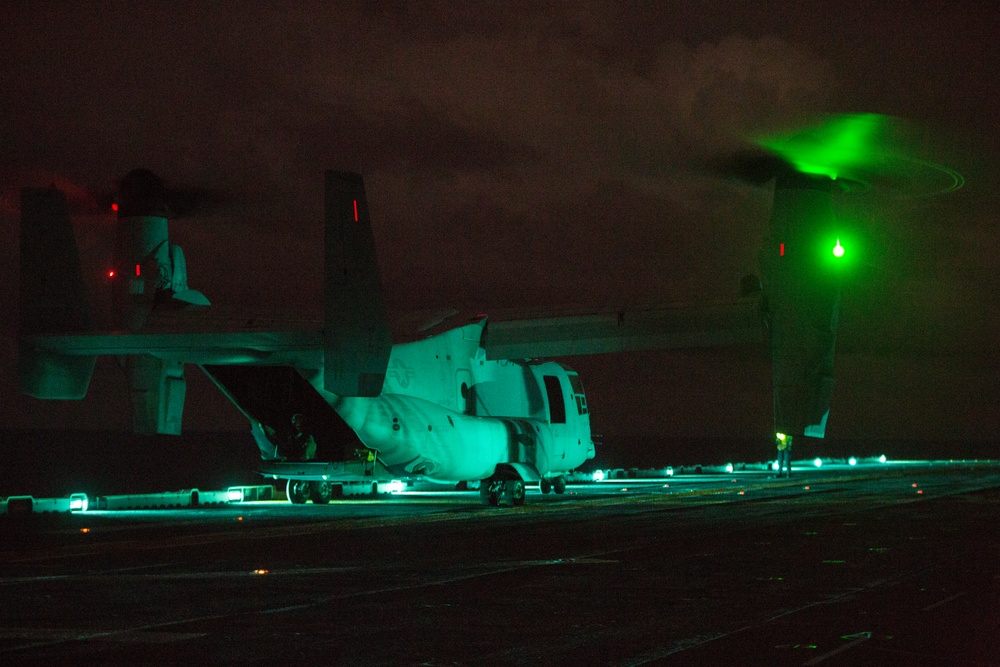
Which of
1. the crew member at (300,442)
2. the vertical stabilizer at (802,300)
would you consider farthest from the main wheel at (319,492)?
the vertical stabilizer at (802,300)

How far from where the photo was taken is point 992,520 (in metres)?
25.5

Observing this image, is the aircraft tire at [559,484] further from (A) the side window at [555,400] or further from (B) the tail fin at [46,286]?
(B) the tail fin at [46,286]

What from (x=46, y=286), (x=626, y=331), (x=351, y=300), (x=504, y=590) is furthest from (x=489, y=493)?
(x=504, y=590)

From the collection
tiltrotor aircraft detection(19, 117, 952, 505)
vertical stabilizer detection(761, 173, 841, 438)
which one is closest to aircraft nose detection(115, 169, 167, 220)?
tiltrotor aircraft detection(19, 117, 952, 505)

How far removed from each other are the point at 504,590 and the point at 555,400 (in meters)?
23.4

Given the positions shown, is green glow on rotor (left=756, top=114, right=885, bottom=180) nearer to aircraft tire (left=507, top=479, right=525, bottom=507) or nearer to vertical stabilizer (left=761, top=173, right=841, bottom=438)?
vertical stabilizer (left=761, top=173, right=841, bottom=438)

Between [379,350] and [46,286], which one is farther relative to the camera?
[46,286]

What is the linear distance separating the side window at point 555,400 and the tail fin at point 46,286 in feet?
52.2

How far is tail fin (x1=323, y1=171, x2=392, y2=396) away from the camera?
19547 millimetres

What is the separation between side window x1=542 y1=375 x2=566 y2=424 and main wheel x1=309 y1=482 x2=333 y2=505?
759 centimetres

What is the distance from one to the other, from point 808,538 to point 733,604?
882 centimetres

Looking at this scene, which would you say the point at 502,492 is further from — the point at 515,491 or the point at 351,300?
the point at 351,300

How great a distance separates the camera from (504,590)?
44.1 ft

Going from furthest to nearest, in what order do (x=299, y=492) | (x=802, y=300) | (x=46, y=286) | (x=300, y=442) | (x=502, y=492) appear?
(x=299, y=492), (x=502, y=492), (x=300, y=442), (x=46, y=286), (x=802, y=300)
